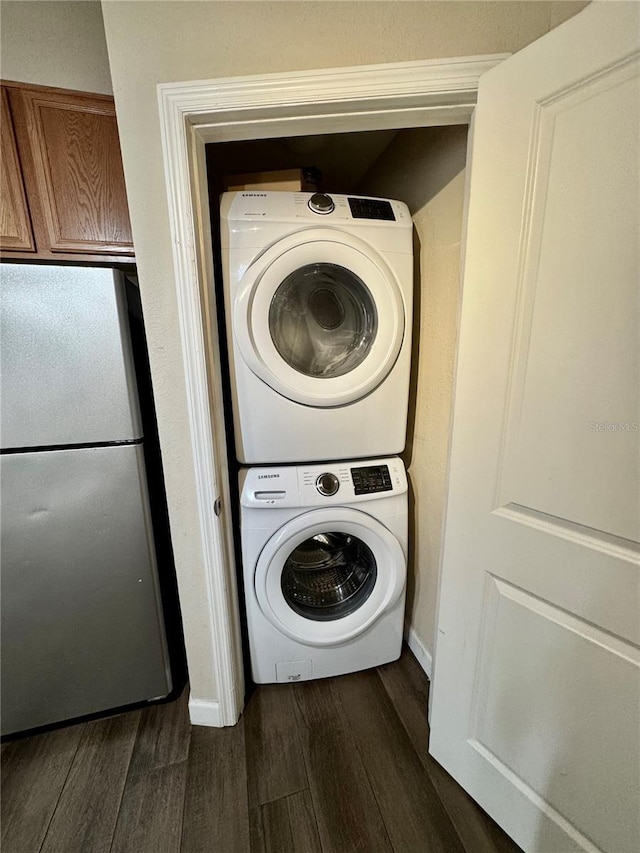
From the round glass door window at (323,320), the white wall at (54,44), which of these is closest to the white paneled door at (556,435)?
the round glass door window at (323,320)

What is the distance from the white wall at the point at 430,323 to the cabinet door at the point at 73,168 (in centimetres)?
104

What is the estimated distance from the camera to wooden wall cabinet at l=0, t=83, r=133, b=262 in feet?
3.19

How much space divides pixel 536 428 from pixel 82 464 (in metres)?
1.24

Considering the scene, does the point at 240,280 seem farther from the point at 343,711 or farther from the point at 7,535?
the point at 343,711

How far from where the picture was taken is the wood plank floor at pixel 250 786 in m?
0.92

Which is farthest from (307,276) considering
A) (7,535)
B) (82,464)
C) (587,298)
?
(7,535)

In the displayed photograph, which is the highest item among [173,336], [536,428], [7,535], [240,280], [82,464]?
[240,280]

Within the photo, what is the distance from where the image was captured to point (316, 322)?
128cm

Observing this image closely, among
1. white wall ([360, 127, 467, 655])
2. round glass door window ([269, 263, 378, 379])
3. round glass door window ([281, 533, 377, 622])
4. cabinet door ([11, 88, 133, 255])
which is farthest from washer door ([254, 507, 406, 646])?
cabinet door ([11, 88, 133, 255])

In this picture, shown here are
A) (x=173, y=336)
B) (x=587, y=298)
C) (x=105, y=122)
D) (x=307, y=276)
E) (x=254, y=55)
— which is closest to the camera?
(x=587, y=298)

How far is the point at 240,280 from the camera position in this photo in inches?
41.7

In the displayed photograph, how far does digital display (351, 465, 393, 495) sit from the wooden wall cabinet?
3.63ft

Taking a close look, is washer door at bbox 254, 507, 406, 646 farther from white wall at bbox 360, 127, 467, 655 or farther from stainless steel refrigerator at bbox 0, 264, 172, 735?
stainless steel refrigerator at bbox 0, 264, 172, 735

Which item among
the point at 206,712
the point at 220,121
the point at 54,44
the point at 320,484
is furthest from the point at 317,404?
the point at 54,44
